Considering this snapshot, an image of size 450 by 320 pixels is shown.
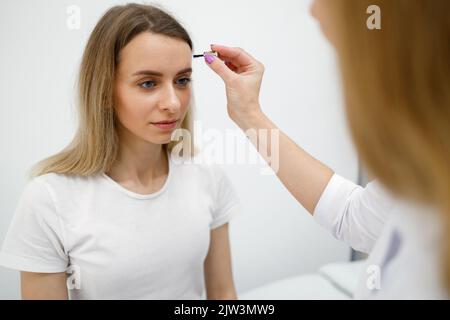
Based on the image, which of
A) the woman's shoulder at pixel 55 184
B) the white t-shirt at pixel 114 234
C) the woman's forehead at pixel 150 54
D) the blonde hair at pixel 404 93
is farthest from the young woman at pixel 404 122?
the woman's shoulder at pixel 55 184

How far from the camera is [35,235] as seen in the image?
834 millimetres

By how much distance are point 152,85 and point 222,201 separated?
1.12 feet

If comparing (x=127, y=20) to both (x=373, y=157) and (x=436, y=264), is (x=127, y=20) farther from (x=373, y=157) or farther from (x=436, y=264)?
(x=436, y=264)

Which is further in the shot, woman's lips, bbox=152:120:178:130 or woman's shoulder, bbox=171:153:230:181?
woman's shoulder, bbox=171:153:230:181

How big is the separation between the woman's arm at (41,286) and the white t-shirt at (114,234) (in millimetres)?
21

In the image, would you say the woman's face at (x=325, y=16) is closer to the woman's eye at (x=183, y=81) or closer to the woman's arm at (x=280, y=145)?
the woman's arm at (x=280, y=145)

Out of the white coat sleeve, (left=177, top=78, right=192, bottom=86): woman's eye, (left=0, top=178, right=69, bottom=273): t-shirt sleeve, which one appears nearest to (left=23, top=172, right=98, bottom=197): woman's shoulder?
(left=0, top=178, right=69, bottom=273): t-shirt sleeve

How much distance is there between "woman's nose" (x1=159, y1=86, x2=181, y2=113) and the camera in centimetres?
86

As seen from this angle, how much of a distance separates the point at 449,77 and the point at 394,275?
0.90ft

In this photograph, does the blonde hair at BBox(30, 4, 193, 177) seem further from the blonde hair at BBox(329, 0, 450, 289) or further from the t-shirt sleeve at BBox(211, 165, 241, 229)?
the blonde hair at BBox(329, 0, 450, 289)

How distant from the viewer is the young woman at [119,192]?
0.84m

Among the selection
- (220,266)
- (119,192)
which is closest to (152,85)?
(119,192)

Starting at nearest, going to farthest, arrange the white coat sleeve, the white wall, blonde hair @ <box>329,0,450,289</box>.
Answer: blonde hair @ <box>329,0,450,289</box> → the white coat sleeve → the white wall

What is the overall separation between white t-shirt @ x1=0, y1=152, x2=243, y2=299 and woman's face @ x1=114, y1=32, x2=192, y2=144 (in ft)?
0.46
